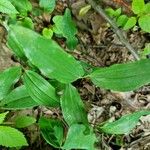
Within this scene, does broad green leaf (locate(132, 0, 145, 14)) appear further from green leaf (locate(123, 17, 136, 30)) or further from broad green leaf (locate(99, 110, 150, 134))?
broad green leaf (locate(99, 110, 150, 134))

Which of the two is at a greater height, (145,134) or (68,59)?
(68,59)

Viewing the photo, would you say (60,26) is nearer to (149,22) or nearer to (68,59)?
(149,22)

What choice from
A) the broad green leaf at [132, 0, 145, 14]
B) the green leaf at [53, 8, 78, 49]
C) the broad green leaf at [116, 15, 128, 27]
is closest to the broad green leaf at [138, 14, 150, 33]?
the broad green leaf at [132, 0, 145, 14]

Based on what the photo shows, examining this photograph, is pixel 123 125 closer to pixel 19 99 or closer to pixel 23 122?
pixel 19 99

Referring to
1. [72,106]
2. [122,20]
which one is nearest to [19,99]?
[72,106]

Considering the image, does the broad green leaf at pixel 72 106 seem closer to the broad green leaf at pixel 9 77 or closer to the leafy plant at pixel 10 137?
the broad green leaf at pixel 9 77

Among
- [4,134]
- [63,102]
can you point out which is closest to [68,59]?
[63,102]

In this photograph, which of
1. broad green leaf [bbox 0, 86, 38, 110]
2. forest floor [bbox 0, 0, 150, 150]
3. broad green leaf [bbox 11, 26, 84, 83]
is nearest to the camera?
broad green leaf [bbox 11, 26, 84, 83]
